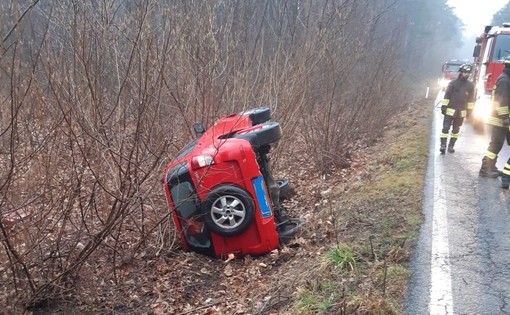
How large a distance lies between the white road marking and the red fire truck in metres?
7.67

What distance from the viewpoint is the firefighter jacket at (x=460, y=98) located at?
350 inches

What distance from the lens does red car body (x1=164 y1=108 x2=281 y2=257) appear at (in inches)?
187

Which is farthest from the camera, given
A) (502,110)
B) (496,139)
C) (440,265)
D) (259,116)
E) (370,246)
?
(496,139)

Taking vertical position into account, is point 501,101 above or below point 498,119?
above

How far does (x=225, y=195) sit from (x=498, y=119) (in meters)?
4.60

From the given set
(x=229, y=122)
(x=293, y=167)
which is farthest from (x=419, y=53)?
(x=229, y=122)

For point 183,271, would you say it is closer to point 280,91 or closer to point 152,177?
point 152,177

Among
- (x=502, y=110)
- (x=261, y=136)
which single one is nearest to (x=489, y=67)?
(x=502, y=110)

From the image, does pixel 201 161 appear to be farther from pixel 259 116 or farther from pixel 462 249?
pixel 462 249

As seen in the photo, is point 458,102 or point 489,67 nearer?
point 458,102

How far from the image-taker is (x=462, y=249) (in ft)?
14.5

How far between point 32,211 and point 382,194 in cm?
433

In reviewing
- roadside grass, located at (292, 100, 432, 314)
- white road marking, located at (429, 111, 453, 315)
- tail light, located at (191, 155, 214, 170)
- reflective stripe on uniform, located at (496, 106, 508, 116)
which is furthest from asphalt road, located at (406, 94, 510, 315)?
tail light, located at (191, 155, 214, 170)

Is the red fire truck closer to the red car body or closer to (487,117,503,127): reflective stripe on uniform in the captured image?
(487,117,503,127): reflective stripe on uniform
